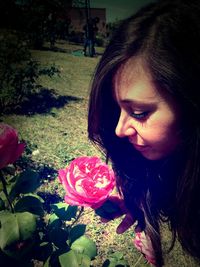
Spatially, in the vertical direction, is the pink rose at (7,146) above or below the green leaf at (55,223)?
above

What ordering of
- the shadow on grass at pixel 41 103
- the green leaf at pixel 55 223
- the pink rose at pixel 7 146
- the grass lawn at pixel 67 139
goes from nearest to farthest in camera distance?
1. the pink rose at pixel 7 146
2. the green leaf at pixel 55 223
3. the grass lawn at pixel 67 139
4. the shadow on grass at pixel 41 103

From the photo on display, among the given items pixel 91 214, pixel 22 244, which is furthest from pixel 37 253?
pixel 91 214

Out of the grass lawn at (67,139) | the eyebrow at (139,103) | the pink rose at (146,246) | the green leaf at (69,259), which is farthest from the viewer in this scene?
the grass lawn at (67,139)

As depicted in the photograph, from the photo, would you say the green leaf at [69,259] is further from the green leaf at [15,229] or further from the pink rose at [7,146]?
the pink rose at [7,146]

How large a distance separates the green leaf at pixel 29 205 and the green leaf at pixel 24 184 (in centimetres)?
3

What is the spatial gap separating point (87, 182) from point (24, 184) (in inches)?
8.1


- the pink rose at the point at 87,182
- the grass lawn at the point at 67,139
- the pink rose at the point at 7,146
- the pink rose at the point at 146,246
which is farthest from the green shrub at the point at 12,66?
the pink rose at the point at 7,146

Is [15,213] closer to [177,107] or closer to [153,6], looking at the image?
[177,107]

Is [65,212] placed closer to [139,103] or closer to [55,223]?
[55,223]

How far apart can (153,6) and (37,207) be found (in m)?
0.96

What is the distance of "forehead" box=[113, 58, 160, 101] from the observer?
1.09 metres

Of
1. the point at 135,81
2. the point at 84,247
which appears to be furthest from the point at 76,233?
the point at 135,81

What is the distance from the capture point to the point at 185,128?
1167 mm

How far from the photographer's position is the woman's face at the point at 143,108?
109cm
